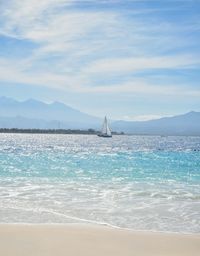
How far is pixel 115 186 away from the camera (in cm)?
2045

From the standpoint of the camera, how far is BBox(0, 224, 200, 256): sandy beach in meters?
8.44

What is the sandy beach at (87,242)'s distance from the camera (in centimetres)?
844

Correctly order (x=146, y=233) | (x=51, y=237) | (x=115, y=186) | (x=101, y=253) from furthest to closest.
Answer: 1. (x=115, y=186)
2. (x=146, y=233)
3. (x=51, y=237)
4. (x=101, y=253)

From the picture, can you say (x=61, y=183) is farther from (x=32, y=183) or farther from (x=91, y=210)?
(x=91, y=210)

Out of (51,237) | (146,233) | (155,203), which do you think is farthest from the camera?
(155,203)

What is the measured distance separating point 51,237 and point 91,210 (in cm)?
420

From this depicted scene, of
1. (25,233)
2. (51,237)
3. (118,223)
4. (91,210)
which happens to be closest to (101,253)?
(51,237)

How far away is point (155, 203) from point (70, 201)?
2.83 m

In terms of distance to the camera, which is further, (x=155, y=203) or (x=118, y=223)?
(x=155, y=203)

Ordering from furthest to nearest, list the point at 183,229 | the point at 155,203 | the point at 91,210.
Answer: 1. the point at 155,203
2. the point at 91,210
3. the point at 183,229

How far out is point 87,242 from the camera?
30.2 feet

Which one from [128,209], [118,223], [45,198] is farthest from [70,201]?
[118,223]

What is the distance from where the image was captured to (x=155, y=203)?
15328 mm

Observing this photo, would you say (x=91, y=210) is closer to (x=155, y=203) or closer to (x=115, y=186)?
(x=155, y=203)
